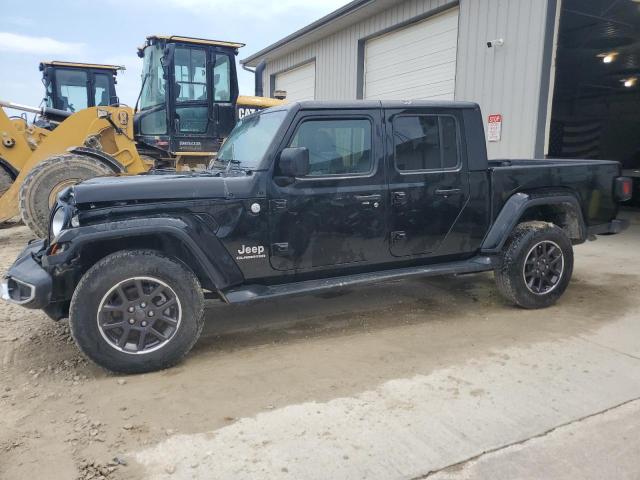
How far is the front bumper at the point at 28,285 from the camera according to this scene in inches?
127

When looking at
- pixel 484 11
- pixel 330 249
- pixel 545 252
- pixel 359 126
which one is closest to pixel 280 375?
pixel 330 249

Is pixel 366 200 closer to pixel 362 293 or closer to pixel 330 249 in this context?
pixel 330 249

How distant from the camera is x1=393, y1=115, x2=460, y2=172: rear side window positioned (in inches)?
170

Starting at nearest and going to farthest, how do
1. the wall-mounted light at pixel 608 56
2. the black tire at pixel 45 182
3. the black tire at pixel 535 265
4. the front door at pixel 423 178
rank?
the front door at pixel 423 178
the black tire at pixel 535 265
the black tire at pixel 45 182
the wall-mounted light at pixel 608 56

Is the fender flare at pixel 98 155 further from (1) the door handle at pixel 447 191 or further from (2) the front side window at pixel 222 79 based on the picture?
(1) the door handle at pixel 447 191

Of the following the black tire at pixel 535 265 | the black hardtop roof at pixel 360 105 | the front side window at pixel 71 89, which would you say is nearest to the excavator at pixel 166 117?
the front side window at pixel 71 89

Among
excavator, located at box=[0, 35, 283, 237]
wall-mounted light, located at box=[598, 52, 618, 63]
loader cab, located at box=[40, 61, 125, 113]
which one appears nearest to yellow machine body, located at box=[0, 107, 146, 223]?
excavator, located at box=[0, 35, 283, 237]

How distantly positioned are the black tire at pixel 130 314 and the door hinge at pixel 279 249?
641 millimetres

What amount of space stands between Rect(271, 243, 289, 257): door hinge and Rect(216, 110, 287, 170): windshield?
0.64 m

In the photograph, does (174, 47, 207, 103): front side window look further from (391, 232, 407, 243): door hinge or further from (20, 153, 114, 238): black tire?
(391, 232, 407, 243): door hinge

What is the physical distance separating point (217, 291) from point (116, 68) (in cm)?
1068

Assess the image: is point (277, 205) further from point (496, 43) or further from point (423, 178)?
point (496, 43)

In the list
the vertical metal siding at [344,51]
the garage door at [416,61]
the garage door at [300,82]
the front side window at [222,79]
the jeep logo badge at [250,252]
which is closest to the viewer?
the jeep logo badge at [250,252]

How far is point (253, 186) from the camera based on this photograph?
12.3ft
